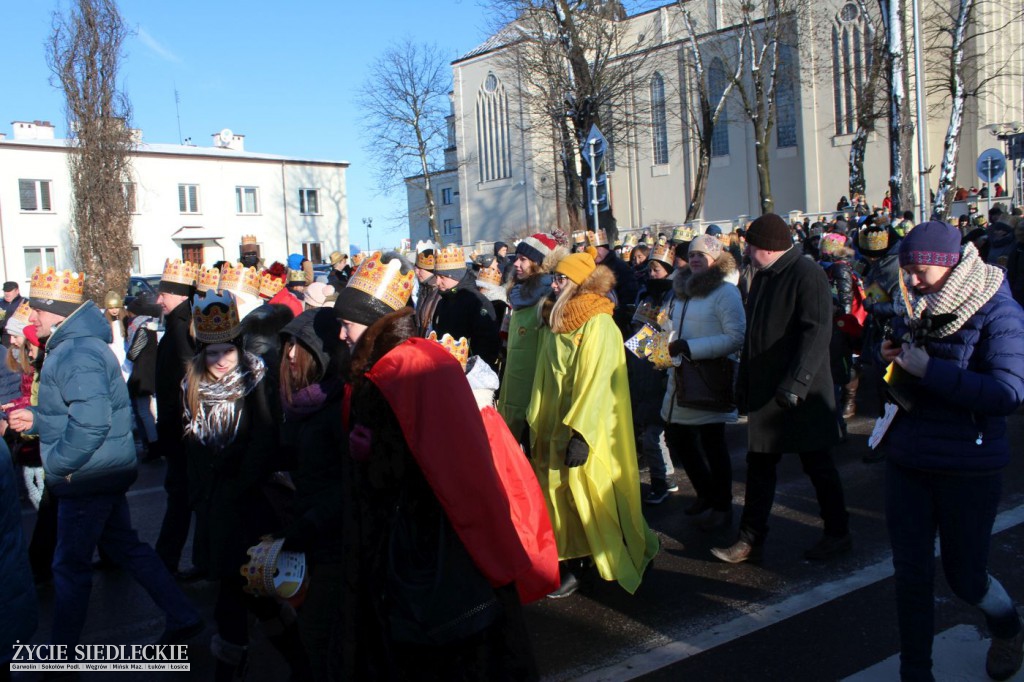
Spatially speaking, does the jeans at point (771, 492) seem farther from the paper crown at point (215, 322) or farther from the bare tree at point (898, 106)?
the bare tree at point (898, 106)

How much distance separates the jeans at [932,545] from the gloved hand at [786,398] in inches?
51.7

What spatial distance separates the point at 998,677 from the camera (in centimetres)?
365

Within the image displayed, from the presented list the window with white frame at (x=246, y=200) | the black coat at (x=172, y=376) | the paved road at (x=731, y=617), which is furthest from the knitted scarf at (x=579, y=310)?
the window with white frame at (x=246, y=200)

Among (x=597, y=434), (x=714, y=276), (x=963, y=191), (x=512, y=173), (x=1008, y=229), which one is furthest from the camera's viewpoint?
(x=512, y=173)

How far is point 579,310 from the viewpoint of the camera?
4953 millimetres

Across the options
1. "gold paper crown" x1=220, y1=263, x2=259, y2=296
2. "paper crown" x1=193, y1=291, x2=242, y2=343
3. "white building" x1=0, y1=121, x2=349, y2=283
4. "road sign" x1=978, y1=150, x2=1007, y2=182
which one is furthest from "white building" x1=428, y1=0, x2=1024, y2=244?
"paper crown" x1=193, y1=291, x2=242, y2=343

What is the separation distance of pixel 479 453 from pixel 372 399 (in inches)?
15.0

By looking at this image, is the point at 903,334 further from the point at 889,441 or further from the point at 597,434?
the point at 597,434

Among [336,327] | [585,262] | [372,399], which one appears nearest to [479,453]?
[372,399]

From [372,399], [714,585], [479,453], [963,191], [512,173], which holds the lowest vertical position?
[714,585]

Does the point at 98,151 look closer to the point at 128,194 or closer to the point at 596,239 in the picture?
the point at 128,194

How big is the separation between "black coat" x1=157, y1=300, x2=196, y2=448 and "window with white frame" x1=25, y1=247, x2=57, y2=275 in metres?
42.4

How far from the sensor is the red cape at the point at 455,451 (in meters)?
2.58

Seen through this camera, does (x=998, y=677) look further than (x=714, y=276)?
No
